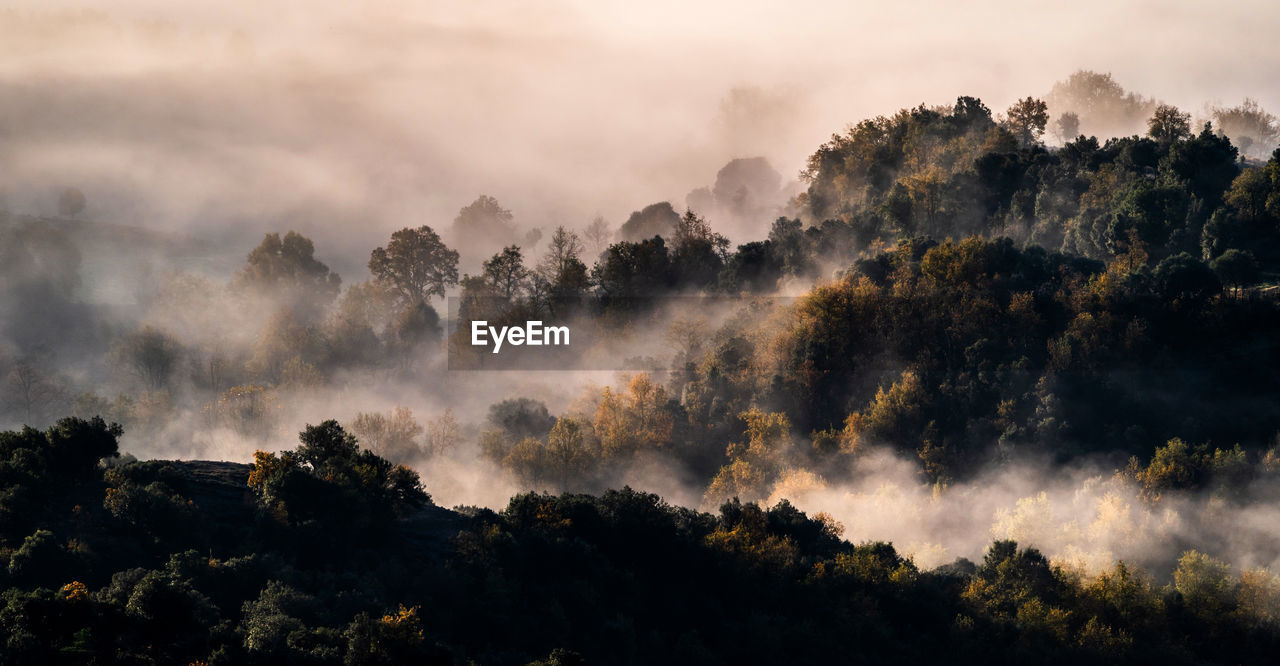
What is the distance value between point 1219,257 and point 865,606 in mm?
78125

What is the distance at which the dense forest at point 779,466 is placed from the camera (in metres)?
86.9

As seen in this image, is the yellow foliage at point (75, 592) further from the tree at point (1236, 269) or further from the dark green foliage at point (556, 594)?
the tree at point (1236, 269)

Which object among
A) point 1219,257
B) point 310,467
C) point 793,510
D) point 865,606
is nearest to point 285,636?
point 310,467

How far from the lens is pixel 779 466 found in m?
156

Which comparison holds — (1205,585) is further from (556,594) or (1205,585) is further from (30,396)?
(30,396)

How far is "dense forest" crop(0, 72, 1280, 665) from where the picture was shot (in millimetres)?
86875

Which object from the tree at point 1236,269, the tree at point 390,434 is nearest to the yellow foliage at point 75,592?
the tree at point 390,434

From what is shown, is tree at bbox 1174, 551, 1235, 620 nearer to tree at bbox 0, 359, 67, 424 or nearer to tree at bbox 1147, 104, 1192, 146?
tree at bbox 1147, 104, 1192, 146

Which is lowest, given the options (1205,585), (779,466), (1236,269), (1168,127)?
(1205,585)

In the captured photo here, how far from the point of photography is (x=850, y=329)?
164500 mm

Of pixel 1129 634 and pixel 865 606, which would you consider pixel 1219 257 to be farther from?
pixel 865 606

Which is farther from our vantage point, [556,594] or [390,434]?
[390,434]

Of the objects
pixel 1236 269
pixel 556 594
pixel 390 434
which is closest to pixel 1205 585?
pixel 1236 269

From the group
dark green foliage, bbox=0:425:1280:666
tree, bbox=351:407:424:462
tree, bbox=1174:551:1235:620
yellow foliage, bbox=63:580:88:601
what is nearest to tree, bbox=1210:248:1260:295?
dark green foliage, bbox=0:425:1280:666
